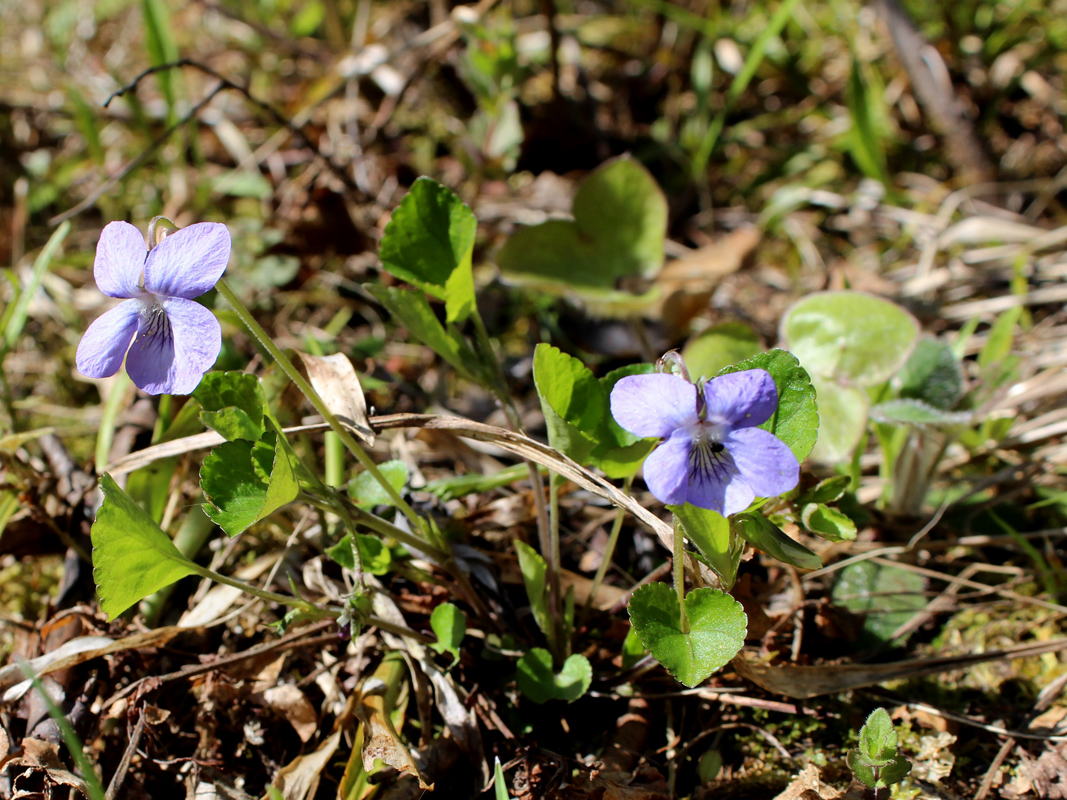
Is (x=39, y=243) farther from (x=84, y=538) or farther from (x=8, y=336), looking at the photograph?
(x=84, y=538)

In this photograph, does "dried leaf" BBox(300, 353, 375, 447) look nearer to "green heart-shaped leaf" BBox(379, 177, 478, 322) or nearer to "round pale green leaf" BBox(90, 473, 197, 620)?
"green heart-shaped leaf" BBox(379, 177, 478, 322)

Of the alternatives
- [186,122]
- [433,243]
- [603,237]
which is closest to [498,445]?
[433,243]

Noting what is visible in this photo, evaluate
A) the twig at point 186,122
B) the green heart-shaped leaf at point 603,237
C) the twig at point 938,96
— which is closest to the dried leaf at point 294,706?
the green heart-shaped leaf at point 603,237

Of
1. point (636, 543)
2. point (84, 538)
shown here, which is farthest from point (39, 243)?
point (636, 543)

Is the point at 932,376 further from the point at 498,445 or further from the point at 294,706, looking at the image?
the point at 294,706

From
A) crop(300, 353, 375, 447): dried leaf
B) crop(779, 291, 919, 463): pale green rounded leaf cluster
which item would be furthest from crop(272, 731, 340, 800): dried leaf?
crop(779, 291, 919, 463): pale green rounded leaf cluster
